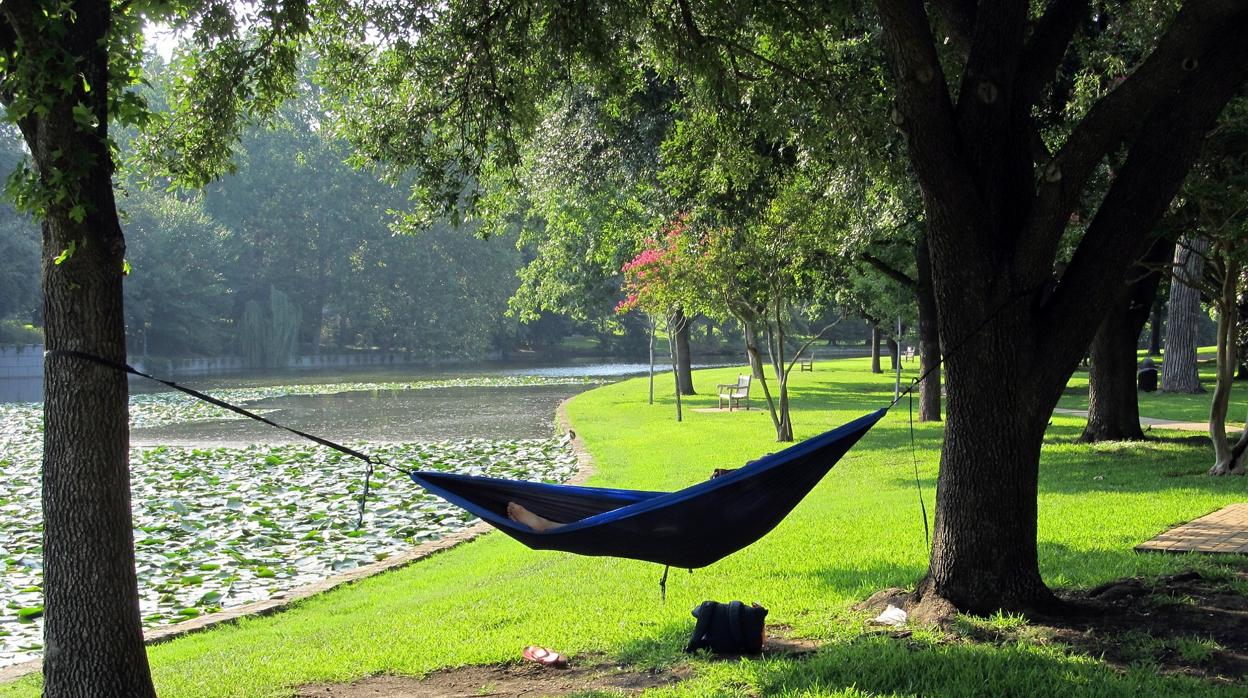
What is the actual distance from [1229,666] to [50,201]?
169 inches

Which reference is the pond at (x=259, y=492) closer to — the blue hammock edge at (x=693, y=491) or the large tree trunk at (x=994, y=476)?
the blue hammock edge at (x=693, y=491)

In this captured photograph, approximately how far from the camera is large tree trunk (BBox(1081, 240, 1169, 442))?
37.0ft

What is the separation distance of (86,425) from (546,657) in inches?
78.5

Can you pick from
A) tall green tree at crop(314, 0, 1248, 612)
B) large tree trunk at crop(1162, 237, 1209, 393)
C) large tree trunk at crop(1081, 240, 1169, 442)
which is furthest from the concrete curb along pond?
large tree trunk at crop(1162, 237, 1209, 393)

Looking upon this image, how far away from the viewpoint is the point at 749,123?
7.03 m

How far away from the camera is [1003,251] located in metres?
4.33

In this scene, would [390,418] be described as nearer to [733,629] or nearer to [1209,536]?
[1209,536]

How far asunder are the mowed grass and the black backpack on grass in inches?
3.8

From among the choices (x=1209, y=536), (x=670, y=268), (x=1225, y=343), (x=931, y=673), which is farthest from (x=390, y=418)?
(x=931, y=673)

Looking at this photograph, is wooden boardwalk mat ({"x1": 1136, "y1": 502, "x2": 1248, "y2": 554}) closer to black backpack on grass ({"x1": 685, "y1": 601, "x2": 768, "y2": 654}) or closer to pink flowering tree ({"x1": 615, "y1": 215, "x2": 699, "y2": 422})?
black backpack on grass ({"x1": 685, "y1": 601, "x2": 768, "y2": 654})

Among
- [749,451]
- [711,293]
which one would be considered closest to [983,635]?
[749,451]

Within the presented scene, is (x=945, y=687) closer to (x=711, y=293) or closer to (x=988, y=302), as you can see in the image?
(x=988, y=302)

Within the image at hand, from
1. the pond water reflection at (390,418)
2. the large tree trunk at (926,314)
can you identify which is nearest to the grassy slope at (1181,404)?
the large tree trunk at (926,314)

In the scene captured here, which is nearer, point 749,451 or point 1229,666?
point 1229,666
